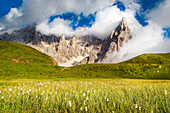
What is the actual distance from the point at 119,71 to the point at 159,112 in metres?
49.3

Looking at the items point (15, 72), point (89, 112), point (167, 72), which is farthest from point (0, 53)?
point (167, 72)

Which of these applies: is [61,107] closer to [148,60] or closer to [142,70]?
[142,70]

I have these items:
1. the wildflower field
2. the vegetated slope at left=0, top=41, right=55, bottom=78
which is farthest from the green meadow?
the vegetated slope at left=0, top=41, right=55, bottom=78

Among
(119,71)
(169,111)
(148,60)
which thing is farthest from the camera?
(148,60)

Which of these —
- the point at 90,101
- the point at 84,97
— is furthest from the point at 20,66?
the point at 90,101

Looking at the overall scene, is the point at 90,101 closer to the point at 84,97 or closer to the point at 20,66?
the point at 84,97

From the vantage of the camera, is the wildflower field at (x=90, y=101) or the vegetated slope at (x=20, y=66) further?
the vegetated slope at (x=20, y=66)

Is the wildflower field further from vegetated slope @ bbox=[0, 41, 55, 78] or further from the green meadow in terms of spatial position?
vegetated slope @ bbox=[0, 41, 55, 78]

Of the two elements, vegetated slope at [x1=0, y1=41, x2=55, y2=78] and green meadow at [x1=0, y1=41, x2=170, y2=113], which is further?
vegetated slope at [x1=0, y1=41, x2=55, y2=78]

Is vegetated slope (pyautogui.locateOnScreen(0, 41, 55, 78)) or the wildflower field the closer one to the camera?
the wildflower field

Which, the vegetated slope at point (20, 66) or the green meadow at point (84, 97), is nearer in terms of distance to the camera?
the green meadow at point (84, 97)

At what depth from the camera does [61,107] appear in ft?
11.6

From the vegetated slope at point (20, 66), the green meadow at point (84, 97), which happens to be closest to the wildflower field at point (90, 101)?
the green meadow at point (84, 97)

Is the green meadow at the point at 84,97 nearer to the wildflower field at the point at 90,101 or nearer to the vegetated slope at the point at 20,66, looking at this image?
the wildflower field at the point at 90,101
